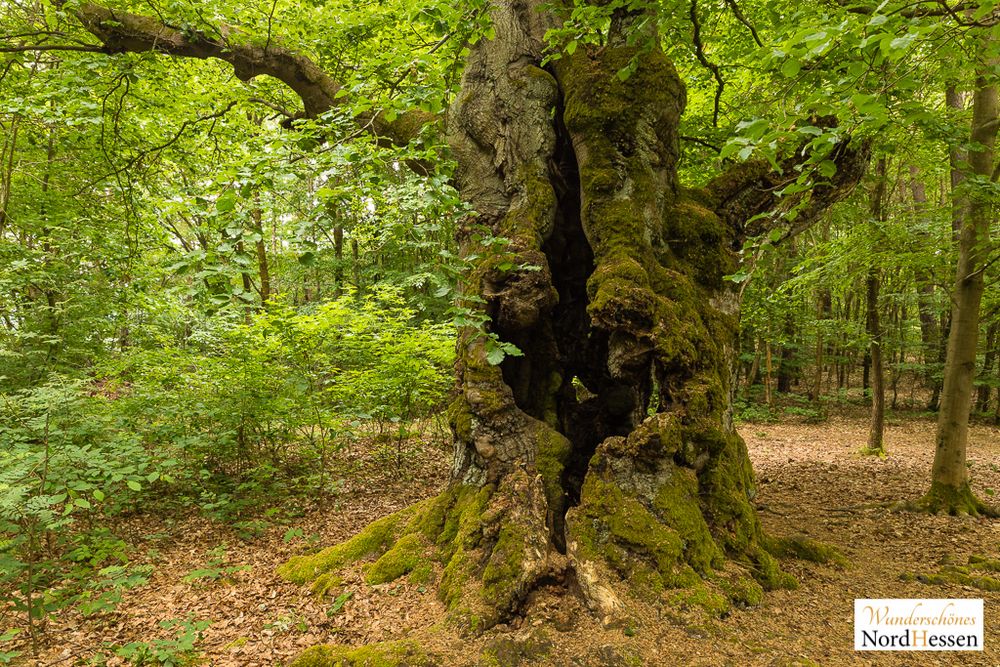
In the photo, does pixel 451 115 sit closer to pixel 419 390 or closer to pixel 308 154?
pixel 308 154

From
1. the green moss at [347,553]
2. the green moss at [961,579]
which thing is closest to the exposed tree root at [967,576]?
the green moss at [961,579]

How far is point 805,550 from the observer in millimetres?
3859

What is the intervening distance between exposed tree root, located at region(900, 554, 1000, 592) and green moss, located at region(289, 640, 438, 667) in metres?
3.71

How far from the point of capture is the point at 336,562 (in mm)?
4160

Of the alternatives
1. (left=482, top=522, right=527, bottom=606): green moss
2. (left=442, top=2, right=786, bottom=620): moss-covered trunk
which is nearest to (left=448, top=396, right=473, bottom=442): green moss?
(left=442, top=2, right=786, bottom=620): moss-covered trunk

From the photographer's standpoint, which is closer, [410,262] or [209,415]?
[209,415]

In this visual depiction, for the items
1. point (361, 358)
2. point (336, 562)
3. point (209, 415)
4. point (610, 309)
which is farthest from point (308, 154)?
point (361, 358)

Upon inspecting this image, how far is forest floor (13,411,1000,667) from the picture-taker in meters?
2.71

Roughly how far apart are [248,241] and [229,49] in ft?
14.5

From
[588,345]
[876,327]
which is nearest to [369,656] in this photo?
[588,345]

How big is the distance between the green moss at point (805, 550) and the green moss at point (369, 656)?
2819mm

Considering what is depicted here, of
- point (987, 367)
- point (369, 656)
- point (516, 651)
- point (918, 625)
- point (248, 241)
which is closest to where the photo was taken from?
point (248, 241)

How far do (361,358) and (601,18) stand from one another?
219 inches

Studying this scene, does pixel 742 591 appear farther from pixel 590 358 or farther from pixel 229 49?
pixel 229 49
